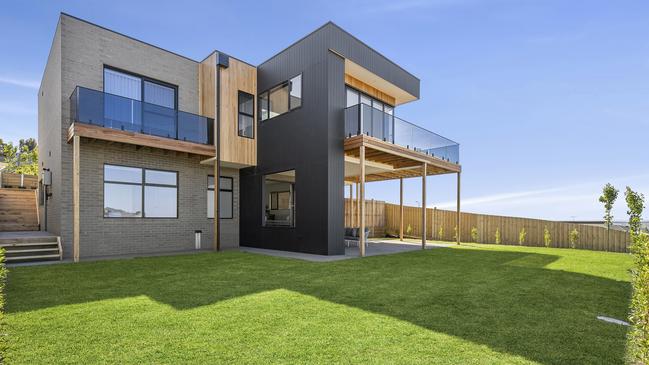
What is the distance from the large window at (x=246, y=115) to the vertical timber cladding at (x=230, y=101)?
5.4 inches

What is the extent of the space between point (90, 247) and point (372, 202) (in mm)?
13129

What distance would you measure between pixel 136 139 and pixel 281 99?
4934mm

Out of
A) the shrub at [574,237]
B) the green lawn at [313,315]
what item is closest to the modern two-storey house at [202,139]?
the green lawn at [313,315]

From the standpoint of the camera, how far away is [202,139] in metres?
11.3

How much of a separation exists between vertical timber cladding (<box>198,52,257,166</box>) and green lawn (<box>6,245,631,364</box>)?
5.48 meters

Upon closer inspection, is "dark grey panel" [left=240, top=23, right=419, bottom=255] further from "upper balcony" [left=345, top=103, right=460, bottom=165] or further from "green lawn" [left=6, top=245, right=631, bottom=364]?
"green lawn" [left=6, top=245, right=631, bottom=364]

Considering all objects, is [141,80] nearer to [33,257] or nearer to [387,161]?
[33,257]

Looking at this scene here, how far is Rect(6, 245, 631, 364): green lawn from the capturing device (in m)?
2.90

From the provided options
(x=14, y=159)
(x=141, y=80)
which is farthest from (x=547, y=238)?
(x=14, y=159)

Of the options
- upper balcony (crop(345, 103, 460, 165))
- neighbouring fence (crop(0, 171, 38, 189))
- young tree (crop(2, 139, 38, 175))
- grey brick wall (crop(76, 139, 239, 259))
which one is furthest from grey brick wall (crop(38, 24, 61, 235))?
young tree (crop(2, 139, 38, 175))

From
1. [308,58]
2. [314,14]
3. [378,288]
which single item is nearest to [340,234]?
[378,288]

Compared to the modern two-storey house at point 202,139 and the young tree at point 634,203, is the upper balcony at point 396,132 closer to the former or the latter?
the modern two-storey house at point 202,139

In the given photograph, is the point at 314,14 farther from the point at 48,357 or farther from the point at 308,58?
the point at 48,357

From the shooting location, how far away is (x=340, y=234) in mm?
10086
